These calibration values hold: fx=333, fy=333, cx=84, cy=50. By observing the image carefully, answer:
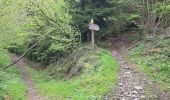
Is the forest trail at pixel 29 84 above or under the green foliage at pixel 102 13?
under

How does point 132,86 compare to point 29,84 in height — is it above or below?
above

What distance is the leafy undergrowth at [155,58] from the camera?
18.3 m

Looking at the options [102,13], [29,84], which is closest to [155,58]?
[102,13]

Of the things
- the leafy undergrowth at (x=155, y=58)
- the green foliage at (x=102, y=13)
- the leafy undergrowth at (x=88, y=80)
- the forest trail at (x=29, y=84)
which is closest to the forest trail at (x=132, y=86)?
the leafy undergrowth at (x=88, y=80)

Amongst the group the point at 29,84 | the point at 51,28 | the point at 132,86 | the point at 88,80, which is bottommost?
the point at 29,84

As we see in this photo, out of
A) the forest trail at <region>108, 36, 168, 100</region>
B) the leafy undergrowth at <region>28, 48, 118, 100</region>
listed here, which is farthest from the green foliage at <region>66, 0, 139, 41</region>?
the forest trail at <region>108, 36, 168, 100</region>

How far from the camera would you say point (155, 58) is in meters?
20.9

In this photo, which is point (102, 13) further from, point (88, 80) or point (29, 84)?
point (88, 80)

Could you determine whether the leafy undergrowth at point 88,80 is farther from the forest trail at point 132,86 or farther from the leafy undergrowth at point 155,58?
the leafy undergrowth at point 155,58

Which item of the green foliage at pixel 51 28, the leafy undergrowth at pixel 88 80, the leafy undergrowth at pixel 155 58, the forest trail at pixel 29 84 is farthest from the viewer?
the green foliage at pixel 51 28

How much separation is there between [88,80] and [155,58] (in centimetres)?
474

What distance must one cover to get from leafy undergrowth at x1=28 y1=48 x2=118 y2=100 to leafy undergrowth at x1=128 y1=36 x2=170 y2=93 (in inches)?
70.0

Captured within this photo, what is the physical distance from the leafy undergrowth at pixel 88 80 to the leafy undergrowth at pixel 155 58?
1779 mm

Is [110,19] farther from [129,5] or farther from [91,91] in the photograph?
[91,91]
